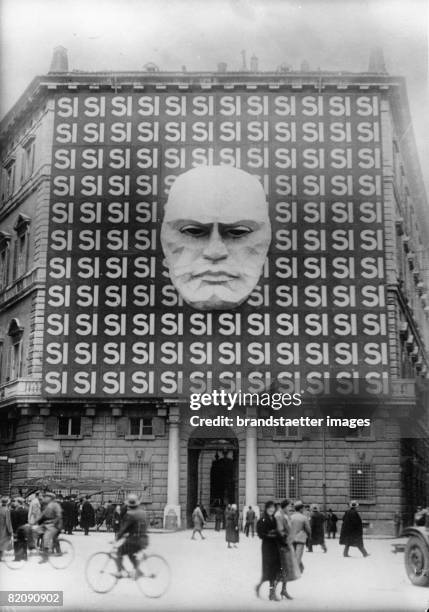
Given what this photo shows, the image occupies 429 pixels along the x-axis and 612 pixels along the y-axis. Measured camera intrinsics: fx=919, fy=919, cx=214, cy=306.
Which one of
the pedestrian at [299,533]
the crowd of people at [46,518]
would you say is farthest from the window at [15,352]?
the pedestrian at [299,533]

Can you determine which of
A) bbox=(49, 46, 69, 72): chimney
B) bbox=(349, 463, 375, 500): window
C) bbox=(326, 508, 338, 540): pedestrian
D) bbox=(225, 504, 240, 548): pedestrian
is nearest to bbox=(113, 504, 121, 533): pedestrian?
bbox=(225, 504, 240, 548): pedestrian

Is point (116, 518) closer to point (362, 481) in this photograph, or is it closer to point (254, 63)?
point (362, 481)

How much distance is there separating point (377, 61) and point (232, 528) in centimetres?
1418

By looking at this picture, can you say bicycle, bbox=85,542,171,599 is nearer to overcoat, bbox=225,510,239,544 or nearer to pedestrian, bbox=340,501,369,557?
overcoat, bbox=225,510,239,544

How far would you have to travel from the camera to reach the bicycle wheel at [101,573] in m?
20.9

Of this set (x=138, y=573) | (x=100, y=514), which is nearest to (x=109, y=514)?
(x=100, y=514)

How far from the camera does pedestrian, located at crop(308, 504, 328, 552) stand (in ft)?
81.8

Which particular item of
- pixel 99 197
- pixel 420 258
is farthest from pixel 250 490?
pixel 420 258

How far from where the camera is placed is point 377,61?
89.0 ft

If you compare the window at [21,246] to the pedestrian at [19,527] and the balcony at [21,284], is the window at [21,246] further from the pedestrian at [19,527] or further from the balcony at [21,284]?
the pedestrian at [19,527]

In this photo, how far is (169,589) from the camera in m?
21.1

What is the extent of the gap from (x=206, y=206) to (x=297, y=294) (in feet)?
14.1

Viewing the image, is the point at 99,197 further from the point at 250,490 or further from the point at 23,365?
the point at 250,490

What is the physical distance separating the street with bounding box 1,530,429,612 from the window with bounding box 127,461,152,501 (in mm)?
4851
